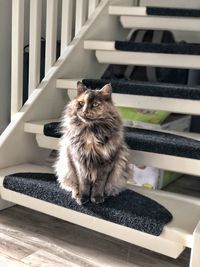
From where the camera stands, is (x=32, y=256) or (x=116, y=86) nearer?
→ (x=32, y=256)

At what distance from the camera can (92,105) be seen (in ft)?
4.96

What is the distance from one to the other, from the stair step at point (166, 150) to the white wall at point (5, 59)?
118 cm

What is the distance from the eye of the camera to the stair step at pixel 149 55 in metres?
1.98

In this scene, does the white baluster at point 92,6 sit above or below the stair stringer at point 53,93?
above

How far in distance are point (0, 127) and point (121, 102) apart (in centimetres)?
106

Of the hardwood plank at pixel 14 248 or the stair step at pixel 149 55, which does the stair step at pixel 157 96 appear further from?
the hardwood plank at pixel 14 248

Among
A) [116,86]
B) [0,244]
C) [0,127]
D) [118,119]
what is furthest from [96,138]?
[0,127]

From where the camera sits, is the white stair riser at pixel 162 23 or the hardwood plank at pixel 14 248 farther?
the white stair riser at pixel 162 23

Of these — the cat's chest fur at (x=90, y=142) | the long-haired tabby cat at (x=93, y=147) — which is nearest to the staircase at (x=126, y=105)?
the long-haired tabby cat at (x=93, y=147)

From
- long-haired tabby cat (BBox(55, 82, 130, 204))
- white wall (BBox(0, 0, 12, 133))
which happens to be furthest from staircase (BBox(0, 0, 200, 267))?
white wall (BBox(0, 0, 12, 133))

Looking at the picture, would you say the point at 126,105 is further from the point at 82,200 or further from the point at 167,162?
the point at 82,200

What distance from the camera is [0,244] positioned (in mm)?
1729

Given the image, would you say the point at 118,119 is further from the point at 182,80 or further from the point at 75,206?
the point at 182,80

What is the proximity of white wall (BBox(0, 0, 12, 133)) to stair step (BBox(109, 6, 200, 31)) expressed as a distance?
0.73 m
